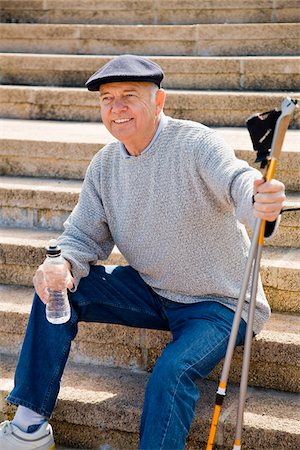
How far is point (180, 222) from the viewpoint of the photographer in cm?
290

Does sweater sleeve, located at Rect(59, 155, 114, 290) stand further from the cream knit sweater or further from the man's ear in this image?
the man's ear

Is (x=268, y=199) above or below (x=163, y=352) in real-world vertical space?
above

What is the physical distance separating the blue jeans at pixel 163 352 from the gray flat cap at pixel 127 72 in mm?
817

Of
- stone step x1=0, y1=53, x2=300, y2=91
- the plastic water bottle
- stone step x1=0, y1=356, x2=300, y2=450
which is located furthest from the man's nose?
stone step x1=0, y1=53, x2=300, y2=91

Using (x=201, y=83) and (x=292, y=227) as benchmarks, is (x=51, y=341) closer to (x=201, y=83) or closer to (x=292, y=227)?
(x=292, y=227)

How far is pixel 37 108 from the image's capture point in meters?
5.39

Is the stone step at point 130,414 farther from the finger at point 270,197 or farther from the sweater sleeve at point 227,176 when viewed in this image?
the finger at point 270,197

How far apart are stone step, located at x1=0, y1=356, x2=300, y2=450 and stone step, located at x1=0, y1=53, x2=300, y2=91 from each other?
273 centimetres

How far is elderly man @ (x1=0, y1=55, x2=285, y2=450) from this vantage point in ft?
9.22

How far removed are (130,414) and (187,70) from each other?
10.3 feet

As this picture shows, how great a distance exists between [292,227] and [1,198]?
1.69 m

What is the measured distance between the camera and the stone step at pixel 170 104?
487cm

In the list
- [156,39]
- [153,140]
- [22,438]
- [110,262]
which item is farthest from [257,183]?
[156,39]

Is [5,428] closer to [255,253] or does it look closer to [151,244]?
[151,244]
